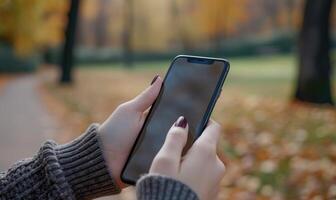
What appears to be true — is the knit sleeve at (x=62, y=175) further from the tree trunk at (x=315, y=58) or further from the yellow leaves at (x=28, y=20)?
the yellow leaves at (x=28, y=20)

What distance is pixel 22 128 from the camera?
29.3 feet

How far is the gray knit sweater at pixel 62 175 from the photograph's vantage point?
1.63 m

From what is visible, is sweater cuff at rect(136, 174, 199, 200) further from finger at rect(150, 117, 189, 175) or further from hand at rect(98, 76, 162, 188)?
hand at rect(98, 76, 162, 188)

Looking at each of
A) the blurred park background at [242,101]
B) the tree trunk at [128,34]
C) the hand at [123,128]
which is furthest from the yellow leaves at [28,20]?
the hand at [123,128]

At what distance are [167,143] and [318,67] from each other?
9729 millimetres

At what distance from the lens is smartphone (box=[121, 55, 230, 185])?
158 centimetres

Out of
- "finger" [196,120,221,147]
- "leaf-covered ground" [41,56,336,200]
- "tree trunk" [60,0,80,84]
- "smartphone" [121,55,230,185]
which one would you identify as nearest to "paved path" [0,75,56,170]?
"leaf-covered ground" [41,56,336,200]

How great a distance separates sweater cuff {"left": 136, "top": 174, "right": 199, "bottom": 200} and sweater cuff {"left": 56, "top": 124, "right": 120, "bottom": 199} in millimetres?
471

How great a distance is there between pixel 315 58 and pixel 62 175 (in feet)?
31.1

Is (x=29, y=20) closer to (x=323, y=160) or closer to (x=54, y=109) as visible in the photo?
(x=54, y=109)

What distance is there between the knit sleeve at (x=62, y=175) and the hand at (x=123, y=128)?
27 mm

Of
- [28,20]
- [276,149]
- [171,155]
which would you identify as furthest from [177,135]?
[28,20]

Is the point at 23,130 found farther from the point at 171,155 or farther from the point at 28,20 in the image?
the point at 28,20

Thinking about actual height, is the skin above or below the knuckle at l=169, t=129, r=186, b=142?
below
